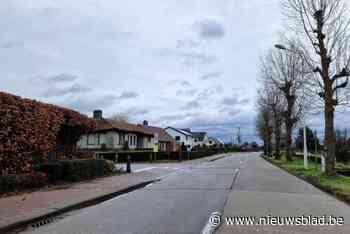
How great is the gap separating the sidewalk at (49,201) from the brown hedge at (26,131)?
5.61 feet

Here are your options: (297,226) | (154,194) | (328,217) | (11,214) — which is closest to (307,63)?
(154,194)

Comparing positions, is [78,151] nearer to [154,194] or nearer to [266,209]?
[154,194]

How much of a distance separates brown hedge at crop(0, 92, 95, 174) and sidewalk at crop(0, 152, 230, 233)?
1709 millimetres

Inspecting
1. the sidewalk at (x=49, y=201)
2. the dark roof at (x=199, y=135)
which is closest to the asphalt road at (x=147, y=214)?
the sidewalk at (x=49, y=201)

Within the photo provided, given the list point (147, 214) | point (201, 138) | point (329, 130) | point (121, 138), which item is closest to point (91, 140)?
point (121, 138)

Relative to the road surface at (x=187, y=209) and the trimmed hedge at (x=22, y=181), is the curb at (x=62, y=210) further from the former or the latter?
the trimmed hedge at (x=22, y=181)

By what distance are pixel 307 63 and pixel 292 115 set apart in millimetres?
19346

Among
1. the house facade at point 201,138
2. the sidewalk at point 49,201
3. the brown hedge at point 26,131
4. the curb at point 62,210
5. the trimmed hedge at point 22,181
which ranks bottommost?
the curb at point 62,210

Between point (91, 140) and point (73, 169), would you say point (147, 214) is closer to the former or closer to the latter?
point (73, 169)

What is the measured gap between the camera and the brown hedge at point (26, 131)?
51.8 ft

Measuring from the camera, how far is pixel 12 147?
53.2 ft

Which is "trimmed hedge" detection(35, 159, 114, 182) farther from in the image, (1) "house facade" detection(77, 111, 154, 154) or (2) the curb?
(1) "house facade" detection(77, 111, 154, 154)

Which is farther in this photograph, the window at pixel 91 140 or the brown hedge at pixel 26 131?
the window at pixel 91 140

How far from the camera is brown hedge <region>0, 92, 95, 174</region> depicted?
621 inches
